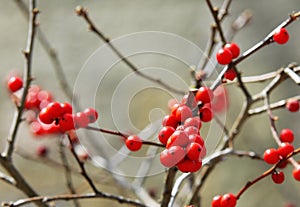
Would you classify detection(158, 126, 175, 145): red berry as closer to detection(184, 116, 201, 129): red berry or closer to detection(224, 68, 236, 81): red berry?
detection(184, 116, 201, 129): red berry

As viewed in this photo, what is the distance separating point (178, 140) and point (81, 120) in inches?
6.3

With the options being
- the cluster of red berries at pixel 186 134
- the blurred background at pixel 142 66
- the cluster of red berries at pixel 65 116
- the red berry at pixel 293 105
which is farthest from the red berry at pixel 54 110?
the blurred background at pixel 142 66

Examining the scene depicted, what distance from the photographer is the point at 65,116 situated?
1.85 ft

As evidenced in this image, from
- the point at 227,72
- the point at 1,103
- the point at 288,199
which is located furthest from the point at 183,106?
the point at 1,103

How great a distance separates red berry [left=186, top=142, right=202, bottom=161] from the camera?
0.46 metres

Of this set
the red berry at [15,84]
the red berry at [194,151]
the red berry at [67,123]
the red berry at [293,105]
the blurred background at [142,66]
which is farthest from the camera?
A: the blurred background at [142,66]

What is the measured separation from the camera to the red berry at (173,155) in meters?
0.47

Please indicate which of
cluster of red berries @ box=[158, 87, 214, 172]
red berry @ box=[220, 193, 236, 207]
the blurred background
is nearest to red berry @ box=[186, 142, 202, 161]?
cluster of red berries @ box=[158, 87, 214, 172]

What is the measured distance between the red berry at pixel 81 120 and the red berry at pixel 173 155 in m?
0.14

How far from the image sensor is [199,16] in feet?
6.86

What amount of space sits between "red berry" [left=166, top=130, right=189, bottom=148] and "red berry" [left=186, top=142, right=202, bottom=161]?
10 mm

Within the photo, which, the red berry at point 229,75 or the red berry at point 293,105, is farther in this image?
the red berry at point 293,105

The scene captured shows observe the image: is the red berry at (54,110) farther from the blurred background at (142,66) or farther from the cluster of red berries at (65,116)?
the blurred background at (142,66)

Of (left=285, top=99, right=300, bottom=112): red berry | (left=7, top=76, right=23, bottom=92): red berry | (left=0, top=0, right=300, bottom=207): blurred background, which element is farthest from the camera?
(left=0, top=0, right=300, bottom=207): blurred background
